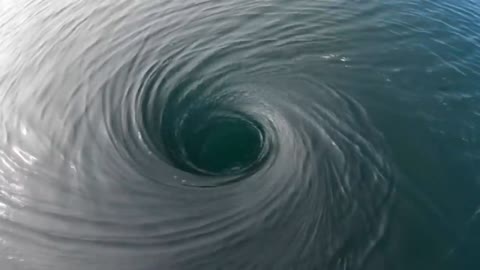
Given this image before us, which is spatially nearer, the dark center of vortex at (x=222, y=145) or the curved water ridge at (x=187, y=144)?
the curved water ridge at (x=187, y=144)

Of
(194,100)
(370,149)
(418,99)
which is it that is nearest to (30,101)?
(194,100)

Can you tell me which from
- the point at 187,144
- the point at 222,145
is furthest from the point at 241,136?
the point at 187,144

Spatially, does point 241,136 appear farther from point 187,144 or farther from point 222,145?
point 187,144

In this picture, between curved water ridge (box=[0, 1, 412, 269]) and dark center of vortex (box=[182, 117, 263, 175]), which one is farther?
dark center of vortex (box=[182, 117, 263, 175])
